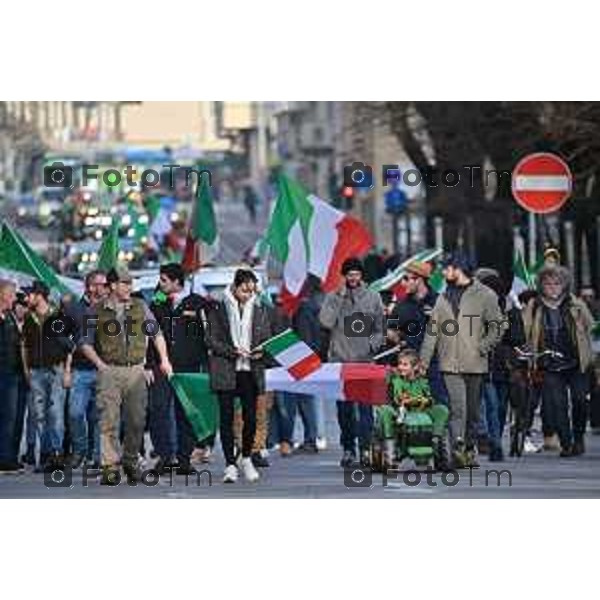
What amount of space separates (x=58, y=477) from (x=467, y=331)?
120 inches

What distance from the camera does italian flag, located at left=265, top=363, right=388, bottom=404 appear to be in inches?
977

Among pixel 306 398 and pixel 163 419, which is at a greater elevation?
pixel 306 398

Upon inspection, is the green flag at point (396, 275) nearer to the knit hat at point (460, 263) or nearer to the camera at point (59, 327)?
the knit hat at point (460, 263)

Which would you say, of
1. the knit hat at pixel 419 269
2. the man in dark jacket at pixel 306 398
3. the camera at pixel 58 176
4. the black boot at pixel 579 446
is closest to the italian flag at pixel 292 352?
the man in dark jacket at pixel 306 398

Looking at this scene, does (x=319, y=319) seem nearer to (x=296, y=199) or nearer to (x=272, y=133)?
(x=296, y=199)

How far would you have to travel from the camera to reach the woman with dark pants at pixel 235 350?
80.4 ft

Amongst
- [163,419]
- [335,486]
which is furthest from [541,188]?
[163,419]

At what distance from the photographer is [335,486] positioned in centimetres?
2469

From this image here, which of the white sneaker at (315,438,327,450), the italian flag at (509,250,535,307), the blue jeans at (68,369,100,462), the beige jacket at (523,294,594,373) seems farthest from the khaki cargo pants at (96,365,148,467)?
the beige jacket at (523,294,594,373)

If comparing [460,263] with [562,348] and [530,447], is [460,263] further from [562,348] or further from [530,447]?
[530,447]

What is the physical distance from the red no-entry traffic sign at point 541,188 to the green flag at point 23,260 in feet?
10.7

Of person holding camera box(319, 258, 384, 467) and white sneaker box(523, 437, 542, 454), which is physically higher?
person holding camera box(319, 258, 384, 467)

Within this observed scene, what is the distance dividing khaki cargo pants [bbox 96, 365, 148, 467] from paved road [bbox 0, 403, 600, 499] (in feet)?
0.84

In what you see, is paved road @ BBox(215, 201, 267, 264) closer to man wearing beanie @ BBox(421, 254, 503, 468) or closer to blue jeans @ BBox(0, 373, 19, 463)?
man wearing beanie @ BBox(421, 254, 503, 468)
